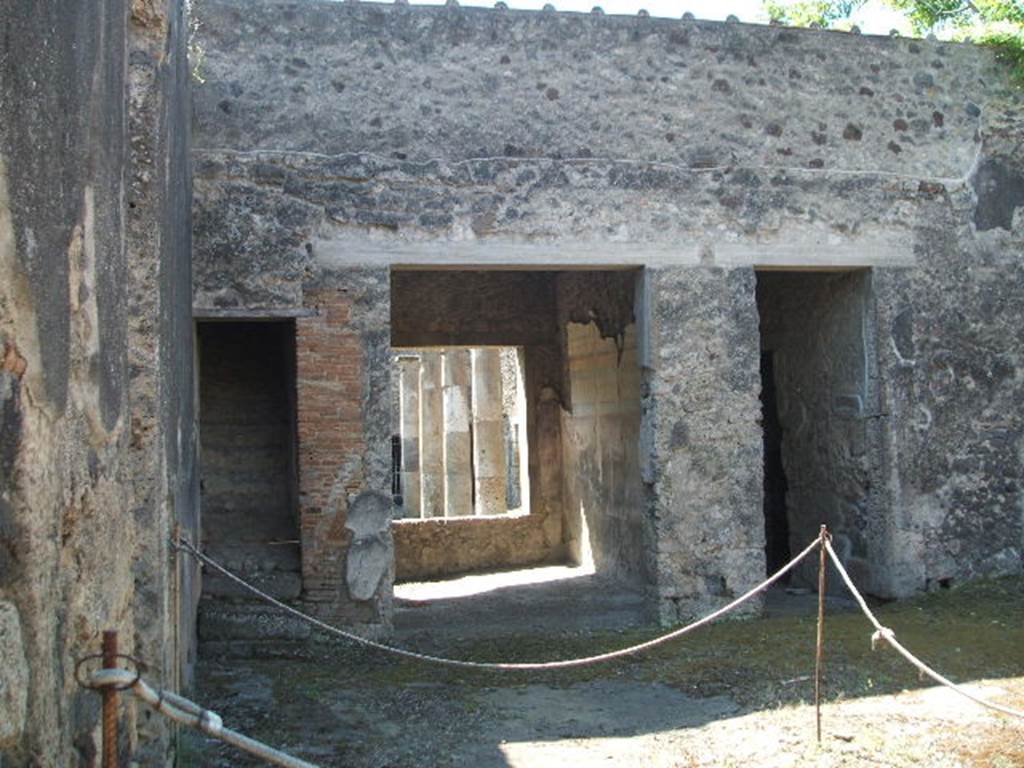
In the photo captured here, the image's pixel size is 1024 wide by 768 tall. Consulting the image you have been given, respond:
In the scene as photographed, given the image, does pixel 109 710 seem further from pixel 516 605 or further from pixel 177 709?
pixel 516 605

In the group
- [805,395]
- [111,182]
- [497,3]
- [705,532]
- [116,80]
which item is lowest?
[705,532]

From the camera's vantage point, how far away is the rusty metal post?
2436 millimetres

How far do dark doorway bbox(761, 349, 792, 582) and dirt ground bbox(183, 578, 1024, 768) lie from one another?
1.67 meters

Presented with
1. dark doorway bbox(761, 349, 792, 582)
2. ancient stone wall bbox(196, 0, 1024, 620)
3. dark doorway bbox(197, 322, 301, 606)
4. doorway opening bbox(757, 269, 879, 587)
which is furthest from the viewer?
dark doorway bbox(761, 349, 792, 582)

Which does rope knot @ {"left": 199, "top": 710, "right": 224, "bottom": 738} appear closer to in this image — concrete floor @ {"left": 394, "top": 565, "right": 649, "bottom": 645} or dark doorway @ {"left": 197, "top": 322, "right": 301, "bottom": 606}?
concrete floor @ {"left": 394, "top": 565, "right": 649, "bottom": 645}

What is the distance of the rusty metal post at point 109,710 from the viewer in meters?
2.44

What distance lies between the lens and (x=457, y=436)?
1986 cm

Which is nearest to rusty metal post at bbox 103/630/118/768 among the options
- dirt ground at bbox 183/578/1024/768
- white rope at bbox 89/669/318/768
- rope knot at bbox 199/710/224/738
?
white rope at bbox 89/669/318/768

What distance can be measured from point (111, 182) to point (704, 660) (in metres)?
4.64

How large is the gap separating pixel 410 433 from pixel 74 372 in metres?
19.7

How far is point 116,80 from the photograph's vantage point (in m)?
3.34

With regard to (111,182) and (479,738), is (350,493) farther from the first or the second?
(111,182)

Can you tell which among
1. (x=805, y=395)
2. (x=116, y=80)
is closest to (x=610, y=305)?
(x=805, y=395)

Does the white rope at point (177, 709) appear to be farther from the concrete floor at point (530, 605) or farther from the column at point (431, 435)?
the column at point (431, 435)
